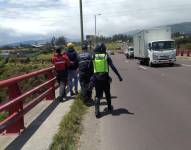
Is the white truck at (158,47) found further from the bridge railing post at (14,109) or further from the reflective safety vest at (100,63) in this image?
the bridge railing post at (14,109)

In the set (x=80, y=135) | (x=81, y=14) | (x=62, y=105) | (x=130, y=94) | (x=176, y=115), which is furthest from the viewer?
(x=81, y=14)

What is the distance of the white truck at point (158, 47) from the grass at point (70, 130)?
24141mm

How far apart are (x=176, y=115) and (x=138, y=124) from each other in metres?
1.28

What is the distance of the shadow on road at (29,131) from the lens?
712 cm

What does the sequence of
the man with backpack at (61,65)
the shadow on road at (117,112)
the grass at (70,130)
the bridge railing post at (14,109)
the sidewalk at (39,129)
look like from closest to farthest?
the grass at (70,130) < the sidewalk at (39,129) < the bridge railing post at (14,109) < the shadow on road at (117,112) < the man with backpack at (61,65)

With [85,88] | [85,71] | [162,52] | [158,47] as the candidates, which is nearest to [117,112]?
[85,88]

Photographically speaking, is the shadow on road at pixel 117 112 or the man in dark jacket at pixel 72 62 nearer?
the shadow on road at pixel 117 112

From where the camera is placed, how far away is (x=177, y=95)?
14.2 m

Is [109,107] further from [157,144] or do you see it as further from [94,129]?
[157,144]

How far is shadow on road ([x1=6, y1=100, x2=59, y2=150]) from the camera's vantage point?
281 inches

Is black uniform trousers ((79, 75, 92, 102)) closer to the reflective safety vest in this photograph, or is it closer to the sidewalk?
the sidewalk

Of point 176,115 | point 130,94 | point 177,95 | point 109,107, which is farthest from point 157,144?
point 130,94

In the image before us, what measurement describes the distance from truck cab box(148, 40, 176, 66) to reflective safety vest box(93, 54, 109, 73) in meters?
24.5

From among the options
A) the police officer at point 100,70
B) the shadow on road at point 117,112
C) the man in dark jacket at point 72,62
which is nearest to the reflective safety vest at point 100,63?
the police officer at point 100,70
